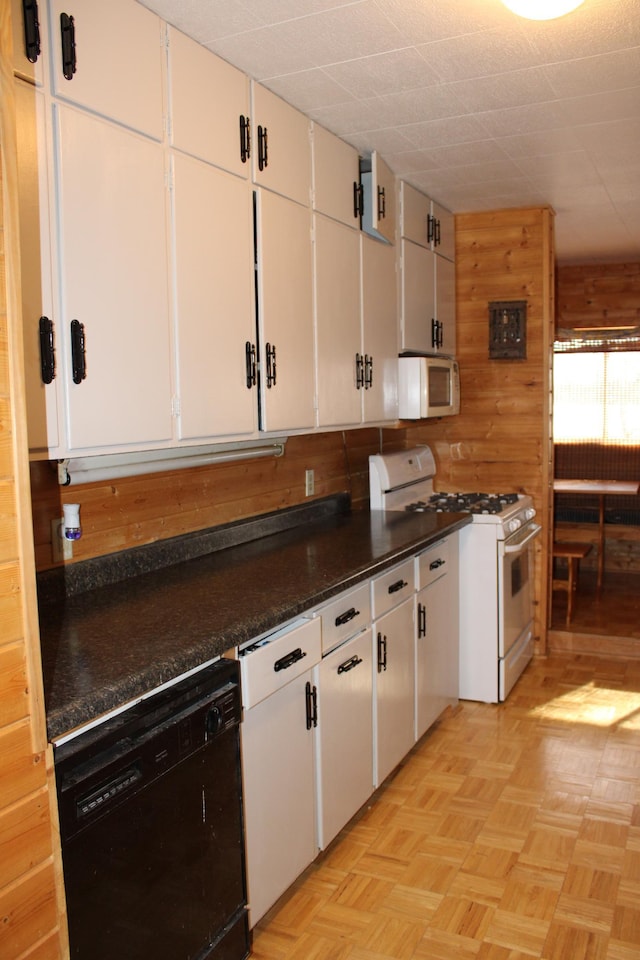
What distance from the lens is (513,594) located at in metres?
4.03

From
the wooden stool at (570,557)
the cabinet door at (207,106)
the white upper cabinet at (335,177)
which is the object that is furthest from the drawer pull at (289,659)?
the wooden stool at (570,557)

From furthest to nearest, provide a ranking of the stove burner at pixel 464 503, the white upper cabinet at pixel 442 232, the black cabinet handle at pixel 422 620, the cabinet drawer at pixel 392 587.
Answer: the white upper cabinet at pixel 442 232 < the stove burner at pixel 464 503 < the black cabinet handle at pixel 422 620 < the cabinet drawer at pixel 392 587

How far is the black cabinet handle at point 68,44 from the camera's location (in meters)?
1.81

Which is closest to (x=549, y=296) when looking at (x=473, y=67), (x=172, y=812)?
(x=473, y=67)

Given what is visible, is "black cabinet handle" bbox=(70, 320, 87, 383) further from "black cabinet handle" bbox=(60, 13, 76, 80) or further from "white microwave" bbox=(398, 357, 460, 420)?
"white microwave" bbox=(398, 357, 460, 420)

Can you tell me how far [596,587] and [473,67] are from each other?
14.4 feet

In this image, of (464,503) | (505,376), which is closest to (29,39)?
→ (464,503)

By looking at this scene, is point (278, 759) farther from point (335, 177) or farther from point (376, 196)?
point (376, 196)

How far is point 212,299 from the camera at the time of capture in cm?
239

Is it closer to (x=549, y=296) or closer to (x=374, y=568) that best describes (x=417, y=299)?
(x=549, y=296)

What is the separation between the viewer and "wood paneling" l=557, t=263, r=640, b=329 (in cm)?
644

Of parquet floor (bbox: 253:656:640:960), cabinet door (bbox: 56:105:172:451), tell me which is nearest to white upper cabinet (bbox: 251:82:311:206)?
cabinet door (bbox: 56:105:172:451)

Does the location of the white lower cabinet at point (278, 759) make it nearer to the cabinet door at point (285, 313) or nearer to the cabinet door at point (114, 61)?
the cabinet door at point (285, 313)

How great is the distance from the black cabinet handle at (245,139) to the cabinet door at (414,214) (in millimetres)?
1376
